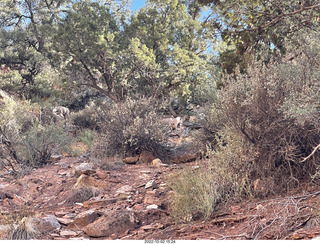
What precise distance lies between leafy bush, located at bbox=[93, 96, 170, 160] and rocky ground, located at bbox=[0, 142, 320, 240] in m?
1.71

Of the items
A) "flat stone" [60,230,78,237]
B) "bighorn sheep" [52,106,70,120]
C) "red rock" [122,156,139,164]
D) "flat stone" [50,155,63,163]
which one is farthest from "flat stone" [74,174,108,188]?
→ "bighorn sheep" [52,106,70,120]

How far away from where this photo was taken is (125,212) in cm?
480

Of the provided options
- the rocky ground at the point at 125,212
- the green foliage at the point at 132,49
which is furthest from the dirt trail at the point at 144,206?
the green foliage at the point at 132,49

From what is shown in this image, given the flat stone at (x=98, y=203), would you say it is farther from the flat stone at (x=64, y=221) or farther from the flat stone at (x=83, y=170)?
the flat stone at (x=83, y=170)

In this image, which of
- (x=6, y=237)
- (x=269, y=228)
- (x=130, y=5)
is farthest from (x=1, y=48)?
(x=269, y=228)

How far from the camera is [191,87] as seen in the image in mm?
15992

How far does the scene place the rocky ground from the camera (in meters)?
3.93

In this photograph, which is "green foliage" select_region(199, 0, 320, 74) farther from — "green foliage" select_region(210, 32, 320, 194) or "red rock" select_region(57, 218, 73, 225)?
"red rock" select_region(57, 218, 73, 225)

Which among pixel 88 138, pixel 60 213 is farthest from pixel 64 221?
pixel 88 138

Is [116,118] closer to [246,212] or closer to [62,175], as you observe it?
[62,175]

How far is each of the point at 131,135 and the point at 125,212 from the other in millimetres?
4204

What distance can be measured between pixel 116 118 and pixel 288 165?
558cm

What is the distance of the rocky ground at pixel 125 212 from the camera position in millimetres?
3929

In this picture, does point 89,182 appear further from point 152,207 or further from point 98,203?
point 152,207
